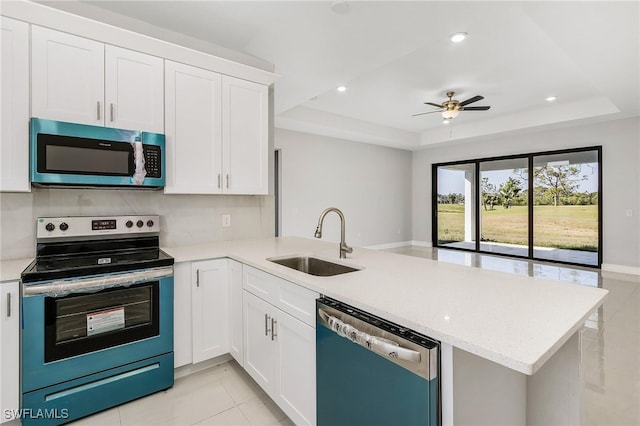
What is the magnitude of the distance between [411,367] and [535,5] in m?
2.75

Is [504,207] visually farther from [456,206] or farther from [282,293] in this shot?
[282,293]

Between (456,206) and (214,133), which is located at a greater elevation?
(214,133)

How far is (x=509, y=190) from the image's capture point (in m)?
6.91

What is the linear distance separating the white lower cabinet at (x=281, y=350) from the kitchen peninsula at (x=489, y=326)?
205mm

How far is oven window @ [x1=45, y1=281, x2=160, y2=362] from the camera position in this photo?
5.56 feet

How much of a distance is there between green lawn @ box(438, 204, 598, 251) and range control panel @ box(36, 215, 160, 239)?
712 cm

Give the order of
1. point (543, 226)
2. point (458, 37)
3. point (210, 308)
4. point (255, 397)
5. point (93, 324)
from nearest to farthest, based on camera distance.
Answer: point (93, 324) → point (255, 397) → point (210, 308) → point (458, 37) → point (543, 226)

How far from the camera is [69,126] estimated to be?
6.41 feet

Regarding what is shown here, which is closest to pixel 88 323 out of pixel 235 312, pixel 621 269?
pixel 235 312

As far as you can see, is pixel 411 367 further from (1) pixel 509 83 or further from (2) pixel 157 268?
(1) pixel 509 83

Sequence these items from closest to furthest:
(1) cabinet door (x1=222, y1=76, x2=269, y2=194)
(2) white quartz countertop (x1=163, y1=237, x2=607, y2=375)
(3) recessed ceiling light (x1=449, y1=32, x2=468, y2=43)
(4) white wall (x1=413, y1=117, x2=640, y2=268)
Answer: (2) white quartz countertop (x1=163, y1=237, x2=607, y2=375) → (1) cabinet door (x1=222, y1=76, x2=269, y2=194) → (3) recessed ceiling light (x1=449, y1=32, x2=468, y2=43) → (4) white wall (x1=413, y1=117, x2=640, y2=268)

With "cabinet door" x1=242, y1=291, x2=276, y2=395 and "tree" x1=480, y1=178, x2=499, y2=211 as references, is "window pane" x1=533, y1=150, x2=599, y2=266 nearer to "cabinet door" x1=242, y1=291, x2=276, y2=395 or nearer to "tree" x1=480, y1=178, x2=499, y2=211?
"tree" x1=480, y1=178, x2=499, y2=211

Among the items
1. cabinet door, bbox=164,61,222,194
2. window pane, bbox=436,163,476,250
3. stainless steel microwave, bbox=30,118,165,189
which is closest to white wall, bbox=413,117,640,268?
window pane, bbox=436,163,476,250

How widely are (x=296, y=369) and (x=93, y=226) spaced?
1804 mm
